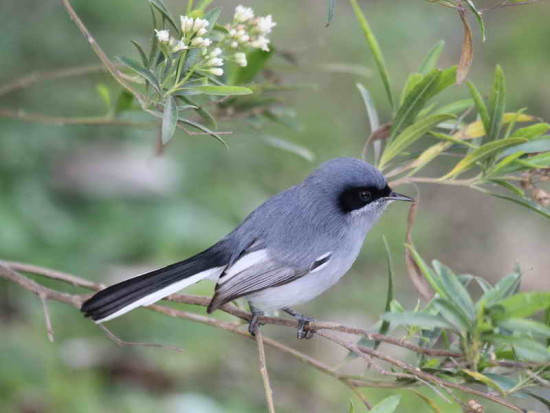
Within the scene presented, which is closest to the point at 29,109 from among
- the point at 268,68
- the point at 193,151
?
the point at 193,151

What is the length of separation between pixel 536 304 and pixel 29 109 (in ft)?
9.48

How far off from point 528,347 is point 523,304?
90mm

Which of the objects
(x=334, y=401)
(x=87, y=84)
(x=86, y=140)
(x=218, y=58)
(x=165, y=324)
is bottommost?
(x=334, y=401)

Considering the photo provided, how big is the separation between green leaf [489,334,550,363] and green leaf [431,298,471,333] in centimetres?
6

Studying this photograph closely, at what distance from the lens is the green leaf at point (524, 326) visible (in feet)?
4.93

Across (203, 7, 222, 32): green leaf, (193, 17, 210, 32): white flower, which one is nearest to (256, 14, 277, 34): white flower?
(203, 7, 222, 32): green leaf

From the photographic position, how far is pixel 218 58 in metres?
1.82

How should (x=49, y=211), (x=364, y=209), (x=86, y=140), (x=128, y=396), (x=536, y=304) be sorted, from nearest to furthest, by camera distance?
(x=536, y=304), (x=364, y=209), (x=128, y=396), (x=49, y=211), (x=86, y=140)

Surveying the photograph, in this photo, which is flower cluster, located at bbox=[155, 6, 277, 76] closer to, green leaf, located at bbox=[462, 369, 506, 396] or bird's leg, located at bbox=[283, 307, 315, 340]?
bird's leg, located at bbox=[283, 307, 315, 340]

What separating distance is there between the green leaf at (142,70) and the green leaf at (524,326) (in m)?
0.89

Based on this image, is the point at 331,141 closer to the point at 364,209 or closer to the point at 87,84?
the point at 87,84

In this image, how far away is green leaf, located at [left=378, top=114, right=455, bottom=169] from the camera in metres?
2.04

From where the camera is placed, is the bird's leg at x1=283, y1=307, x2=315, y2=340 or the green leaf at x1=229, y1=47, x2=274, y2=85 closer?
the bird's leg at x1=283, y1=307, x2=315, y2=340

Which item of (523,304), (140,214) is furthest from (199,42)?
(140,214)
